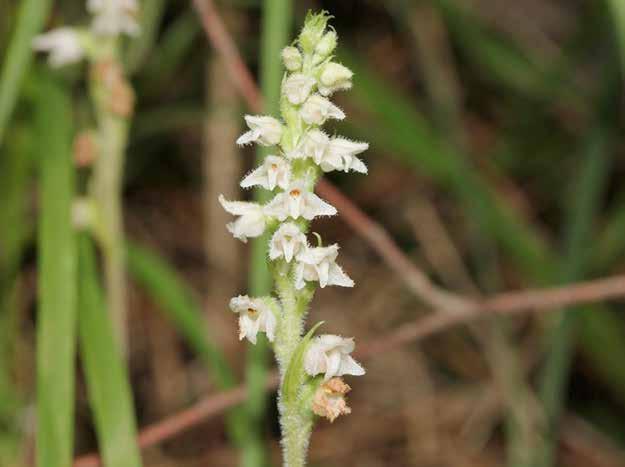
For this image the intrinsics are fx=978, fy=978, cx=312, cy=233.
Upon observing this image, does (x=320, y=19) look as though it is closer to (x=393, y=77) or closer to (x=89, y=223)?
(x=89, y=223)

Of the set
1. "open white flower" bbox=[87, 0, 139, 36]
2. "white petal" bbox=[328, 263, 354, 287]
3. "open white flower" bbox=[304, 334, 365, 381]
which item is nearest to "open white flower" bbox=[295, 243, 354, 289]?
"white petal" bbox=[328, 263, 354, 287]

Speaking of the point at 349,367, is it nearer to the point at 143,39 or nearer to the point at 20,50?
the point at 20,50

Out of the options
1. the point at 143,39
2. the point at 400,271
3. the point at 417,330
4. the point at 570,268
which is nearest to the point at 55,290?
the point at 417,330

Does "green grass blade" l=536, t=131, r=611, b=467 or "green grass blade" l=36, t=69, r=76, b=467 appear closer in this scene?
"green grass blade" l=36, t=69, r=76, b=467

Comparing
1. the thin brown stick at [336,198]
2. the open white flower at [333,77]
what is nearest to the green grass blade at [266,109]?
the thin brown stick at [336,198]

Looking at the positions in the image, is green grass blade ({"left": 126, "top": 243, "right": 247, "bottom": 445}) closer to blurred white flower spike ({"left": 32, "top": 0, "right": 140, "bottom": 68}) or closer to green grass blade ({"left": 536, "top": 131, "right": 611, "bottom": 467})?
blurred white flower spike ({"left": 32, "top": 0, "right": 140, "bottom": 68})

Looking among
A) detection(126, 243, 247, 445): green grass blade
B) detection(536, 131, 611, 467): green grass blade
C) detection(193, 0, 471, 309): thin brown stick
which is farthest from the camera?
detection(536, 131, 611, 467): green grass blade
